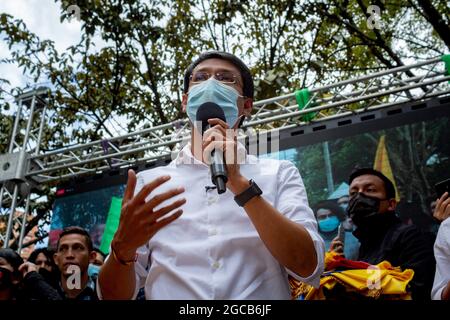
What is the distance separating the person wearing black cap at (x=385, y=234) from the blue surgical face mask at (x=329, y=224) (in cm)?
149

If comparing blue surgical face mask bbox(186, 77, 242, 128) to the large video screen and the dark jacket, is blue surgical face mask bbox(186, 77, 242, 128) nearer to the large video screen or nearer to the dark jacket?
the dark jacket

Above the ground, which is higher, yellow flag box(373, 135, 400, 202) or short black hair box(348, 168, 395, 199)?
yellow flag box(373, 135, 400, 202)

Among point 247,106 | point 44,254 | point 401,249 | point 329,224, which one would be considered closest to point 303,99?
point 329,224

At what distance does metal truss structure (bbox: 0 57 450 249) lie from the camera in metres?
4.91

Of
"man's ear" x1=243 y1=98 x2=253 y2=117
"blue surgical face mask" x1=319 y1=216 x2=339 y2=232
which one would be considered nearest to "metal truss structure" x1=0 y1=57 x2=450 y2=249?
"blue surgical face mask" x1=319 y1=216 x2=339 y2=232

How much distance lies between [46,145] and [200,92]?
7.55 m

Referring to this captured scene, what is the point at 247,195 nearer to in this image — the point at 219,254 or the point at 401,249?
the point at 219,254

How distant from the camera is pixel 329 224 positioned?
4.77 m

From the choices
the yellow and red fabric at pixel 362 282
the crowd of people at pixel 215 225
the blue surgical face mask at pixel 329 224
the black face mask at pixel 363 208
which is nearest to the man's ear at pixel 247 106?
the crowd of people at pixel 215 225

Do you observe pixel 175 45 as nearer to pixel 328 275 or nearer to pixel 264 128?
pixel 264 128

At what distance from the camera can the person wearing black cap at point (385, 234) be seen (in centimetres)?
253

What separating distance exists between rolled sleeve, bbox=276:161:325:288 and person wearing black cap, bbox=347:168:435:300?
1.26 meters

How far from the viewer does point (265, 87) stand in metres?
6.07

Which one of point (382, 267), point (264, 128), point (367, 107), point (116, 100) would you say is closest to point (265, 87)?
point (264, 128)
